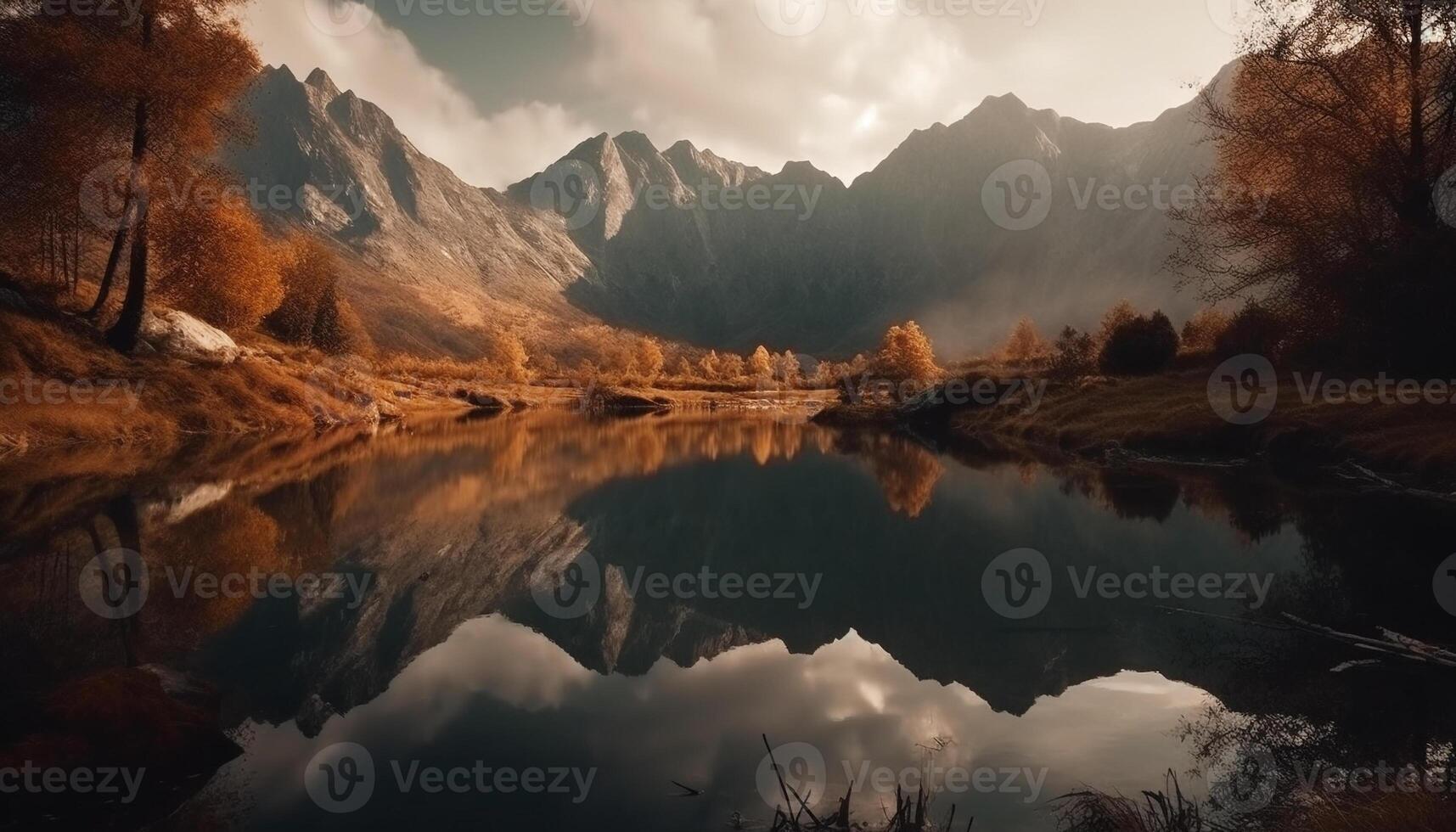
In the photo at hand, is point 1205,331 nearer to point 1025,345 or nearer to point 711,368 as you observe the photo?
point 1025,345

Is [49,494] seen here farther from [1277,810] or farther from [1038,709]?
[1277,810]

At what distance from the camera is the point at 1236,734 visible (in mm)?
6129

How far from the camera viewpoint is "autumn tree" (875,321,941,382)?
255 feet

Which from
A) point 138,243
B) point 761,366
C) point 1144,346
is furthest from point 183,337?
point 761,366

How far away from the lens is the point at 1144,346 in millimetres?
45312

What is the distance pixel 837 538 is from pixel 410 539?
9398 mm
